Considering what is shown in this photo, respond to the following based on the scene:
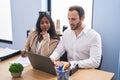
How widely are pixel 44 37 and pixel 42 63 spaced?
0.61m

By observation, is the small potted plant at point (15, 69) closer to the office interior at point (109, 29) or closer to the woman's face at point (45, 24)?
the woman's face at point (45, 24)

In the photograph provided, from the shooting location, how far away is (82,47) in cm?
201

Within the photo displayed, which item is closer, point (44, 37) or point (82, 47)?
point (82, 47)

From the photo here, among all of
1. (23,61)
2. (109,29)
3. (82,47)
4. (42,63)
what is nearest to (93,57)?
(82,47)

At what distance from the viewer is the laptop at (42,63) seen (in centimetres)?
151

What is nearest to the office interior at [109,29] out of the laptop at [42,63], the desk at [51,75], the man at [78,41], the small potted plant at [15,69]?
the man at [78,41]

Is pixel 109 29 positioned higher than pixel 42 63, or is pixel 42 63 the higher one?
pixel 109 29

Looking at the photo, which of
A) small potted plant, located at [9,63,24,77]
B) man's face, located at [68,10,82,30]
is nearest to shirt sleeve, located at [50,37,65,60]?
man's face, located at [68,10,82,30]

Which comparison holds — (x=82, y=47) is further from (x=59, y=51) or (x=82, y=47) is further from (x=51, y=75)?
(x=51, y=75)

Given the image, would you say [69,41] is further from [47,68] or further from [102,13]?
[102,13]

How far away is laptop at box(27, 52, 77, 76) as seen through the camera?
1511mm

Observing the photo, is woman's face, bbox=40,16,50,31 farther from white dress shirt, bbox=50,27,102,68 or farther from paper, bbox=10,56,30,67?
paper, bbox=10,56,30,67

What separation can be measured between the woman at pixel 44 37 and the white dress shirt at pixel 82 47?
3.5 inches

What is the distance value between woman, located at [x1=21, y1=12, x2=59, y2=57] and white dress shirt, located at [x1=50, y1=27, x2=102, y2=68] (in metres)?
0.09
